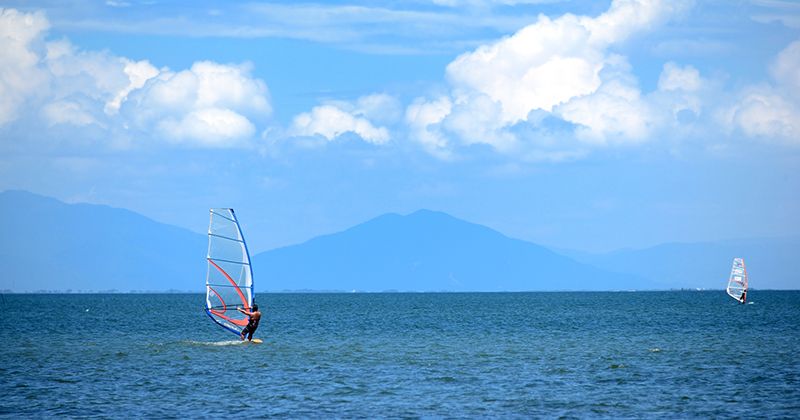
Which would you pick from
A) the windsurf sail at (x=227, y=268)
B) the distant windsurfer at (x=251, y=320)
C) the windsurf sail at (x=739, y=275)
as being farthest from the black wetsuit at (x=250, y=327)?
the windsurf sail at (x=739, y=275)

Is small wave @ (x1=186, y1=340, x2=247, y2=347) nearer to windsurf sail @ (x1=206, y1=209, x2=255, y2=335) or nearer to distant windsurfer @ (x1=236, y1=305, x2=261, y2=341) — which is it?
distant windsurfer @ (x1=236, y1=305, x2=261, y2=341)

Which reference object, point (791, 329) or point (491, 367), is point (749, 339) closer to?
point (791, 329)

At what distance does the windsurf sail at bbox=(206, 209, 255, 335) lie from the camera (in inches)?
2312

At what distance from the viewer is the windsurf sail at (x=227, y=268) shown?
193 feet

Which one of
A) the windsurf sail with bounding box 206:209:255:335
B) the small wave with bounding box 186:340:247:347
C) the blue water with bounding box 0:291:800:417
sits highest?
the windsurf sail with bounding box 206:209:255:335

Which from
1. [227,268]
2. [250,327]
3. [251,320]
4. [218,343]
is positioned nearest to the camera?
[227,268]

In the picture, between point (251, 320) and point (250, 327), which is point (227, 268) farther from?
point (250, 327)

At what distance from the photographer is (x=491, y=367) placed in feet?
166

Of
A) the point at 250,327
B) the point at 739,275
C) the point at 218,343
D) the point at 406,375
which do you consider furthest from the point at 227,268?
the point at 739,275

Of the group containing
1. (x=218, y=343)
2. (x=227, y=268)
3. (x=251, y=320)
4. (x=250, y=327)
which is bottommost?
(x=218, y=343)

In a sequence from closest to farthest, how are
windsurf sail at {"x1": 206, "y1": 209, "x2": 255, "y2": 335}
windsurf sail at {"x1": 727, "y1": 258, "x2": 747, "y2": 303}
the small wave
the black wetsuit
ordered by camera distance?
windsurf sail at {"x1": 206, "y1": 209, "x2": 255, "y2": 335} → the black wetsuit → the small wave → windsurf sail at {"x1": 727, "y1": 258, "x2": 747, "y2": 303}

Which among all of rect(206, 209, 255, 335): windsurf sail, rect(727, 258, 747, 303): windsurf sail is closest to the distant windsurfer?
rect(206, 209, 255, 335): windsurf sail

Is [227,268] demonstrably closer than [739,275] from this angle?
Yes

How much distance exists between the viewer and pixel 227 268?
59.3 m
